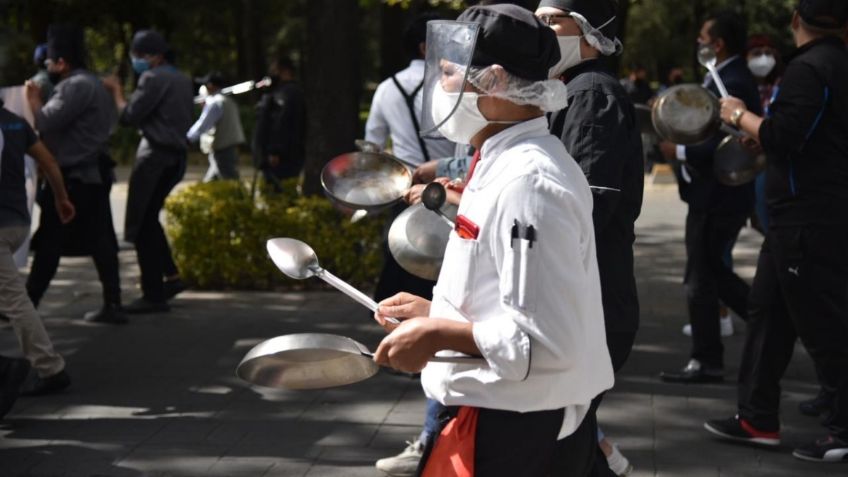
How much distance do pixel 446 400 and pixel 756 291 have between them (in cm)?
330

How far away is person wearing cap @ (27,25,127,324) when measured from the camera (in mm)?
8352

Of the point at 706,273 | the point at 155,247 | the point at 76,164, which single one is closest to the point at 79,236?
the point at 76,164

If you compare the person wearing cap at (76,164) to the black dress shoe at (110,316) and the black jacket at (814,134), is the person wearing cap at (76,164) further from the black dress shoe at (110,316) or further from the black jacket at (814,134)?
the black jacket at (814,134)

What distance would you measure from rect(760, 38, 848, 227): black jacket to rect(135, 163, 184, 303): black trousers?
5.07 m

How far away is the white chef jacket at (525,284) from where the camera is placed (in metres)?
2.54

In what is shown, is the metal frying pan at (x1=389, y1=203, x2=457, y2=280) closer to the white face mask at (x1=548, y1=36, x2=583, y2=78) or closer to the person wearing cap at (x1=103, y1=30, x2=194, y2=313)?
the white face mask at (x1=548, y1=36, x2=583, y2=78)

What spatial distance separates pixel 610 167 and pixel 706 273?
331 centimetres

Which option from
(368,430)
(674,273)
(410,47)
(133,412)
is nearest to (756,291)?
(368,430)

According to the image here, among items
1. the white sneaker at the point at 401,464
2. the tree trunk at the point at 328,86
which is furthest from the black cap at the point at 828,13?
the tree trunk at the point at 328,86

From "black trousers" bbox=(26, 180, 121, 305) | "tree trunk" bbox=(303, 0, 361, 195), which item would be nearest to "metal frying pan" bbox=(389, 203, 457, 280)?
"black trousers" bbox=(26, 180, 121, 305)

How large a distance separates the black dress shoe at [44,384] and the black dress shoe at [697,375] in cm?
328

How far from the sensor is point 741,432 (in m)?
5.78

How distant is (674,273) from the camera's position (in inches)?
442

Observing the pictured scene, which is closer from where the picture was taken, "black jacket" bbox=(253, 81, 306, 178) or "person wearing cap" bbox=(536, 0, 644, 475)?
"person wearing cap" bbox=(536, 0, 644, 475)
